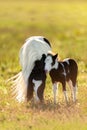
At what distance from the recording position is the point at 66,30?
42.3m

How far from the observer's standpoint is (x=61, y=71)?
44.1ft

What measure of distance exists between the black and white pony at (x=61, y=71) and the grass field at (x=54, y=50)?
1.51 ft

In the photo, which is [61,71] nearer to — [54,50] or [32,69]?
[32,69]

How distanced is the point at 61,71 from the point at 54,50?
48.9 feet

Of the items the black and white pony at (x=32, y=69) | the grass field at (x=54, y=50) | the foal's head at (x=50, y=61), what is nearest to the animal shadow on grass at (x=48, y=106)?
the grass field at (x=54, y=50)

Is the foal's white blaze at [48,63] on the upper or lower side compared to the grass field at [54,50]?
upper

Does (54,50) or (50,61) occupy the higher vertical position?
(50,61)

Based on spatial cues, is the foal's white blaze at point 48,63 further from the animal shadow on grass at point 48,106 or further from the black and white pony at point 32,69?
the animal shadow on grass at point 48,106

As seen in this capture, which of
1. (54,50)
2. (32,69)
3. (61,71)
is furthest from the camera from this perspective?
(54,50)

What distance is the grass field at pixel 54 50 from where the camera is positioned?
39.4 feet

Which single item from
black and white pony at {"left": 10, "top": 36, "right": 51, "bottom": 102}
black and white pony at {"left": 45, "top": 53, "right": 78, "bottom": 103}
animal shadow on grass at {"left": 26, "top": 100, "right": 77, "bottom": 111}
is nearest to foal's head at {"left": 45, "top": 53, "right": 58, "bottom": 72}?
black and white pony at {"left": 45, "top": 53, "right": 78, "bottom": 103}

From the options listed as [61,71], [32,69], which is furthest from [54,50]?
[61,71]

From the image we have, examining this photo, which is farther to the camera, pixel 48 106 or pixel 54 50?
pixel 54 50

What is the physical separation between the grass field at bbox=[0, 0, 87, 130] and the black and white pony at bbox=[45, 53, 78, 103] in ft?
1.51
